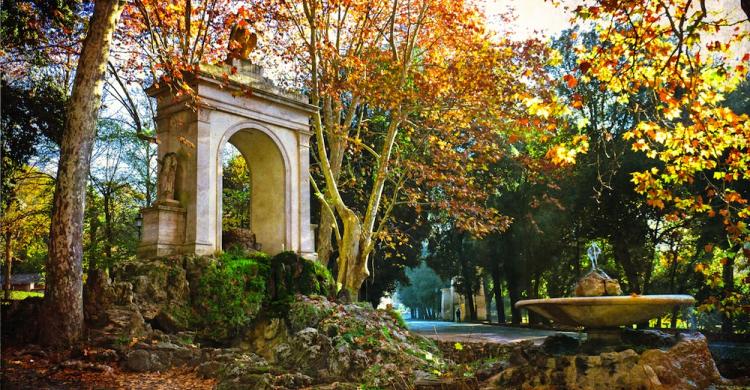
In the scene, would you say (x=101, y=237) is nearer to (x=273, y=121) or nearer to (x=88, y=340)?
(x=273, y=121)

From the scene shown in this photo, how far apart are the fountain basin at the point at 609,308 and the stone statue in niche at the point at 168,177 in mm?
7075

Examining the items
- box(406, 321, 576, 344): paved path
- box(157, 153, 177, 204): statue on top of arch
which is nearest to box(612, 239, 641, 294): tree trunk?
box(406, 321, 576, 344): paved path

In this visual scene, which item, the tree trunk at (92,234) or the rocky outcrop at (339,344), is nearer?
the rocky outcrop at (339,344)

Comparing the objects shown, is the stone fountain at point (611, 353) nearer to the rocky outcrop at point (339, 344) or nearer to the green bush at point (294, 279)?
the rocky outcrop at point (339, 344)

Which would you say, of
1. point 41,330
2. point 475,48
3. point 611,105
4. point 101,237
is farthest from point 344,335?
point 101,237

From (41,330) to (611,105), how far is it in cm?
2158

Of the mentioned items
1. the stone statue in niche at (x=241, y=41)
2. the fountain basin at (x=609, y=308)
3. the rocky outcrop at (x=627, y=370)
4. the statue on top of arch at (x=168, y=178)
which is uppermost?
the stone statue in niche at (x=241, y=41)

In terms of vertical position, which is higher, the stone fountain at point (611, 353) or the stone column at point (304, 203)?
the stone column at point (304, 203)

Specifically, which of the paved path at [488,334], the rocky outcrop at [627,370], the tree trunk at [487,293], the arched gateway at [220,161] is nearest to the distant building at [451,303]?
the tree trunk at [487,293]

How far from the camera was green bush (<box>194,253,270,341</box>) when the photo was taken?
1003 centimetres

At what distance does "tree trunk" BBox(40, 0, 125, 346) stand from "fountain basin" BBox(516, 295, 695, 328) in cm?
615

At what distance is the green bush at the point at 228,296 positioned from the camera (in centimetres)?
1003

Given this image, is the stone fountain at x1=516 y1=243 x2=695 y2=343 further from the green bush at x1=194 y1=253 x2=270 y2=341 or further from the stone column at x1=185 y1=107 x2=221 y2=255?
the stone column at x1=185 y1=107 x2=221 y2=255

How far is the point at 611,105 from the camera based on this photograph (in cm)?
2364
